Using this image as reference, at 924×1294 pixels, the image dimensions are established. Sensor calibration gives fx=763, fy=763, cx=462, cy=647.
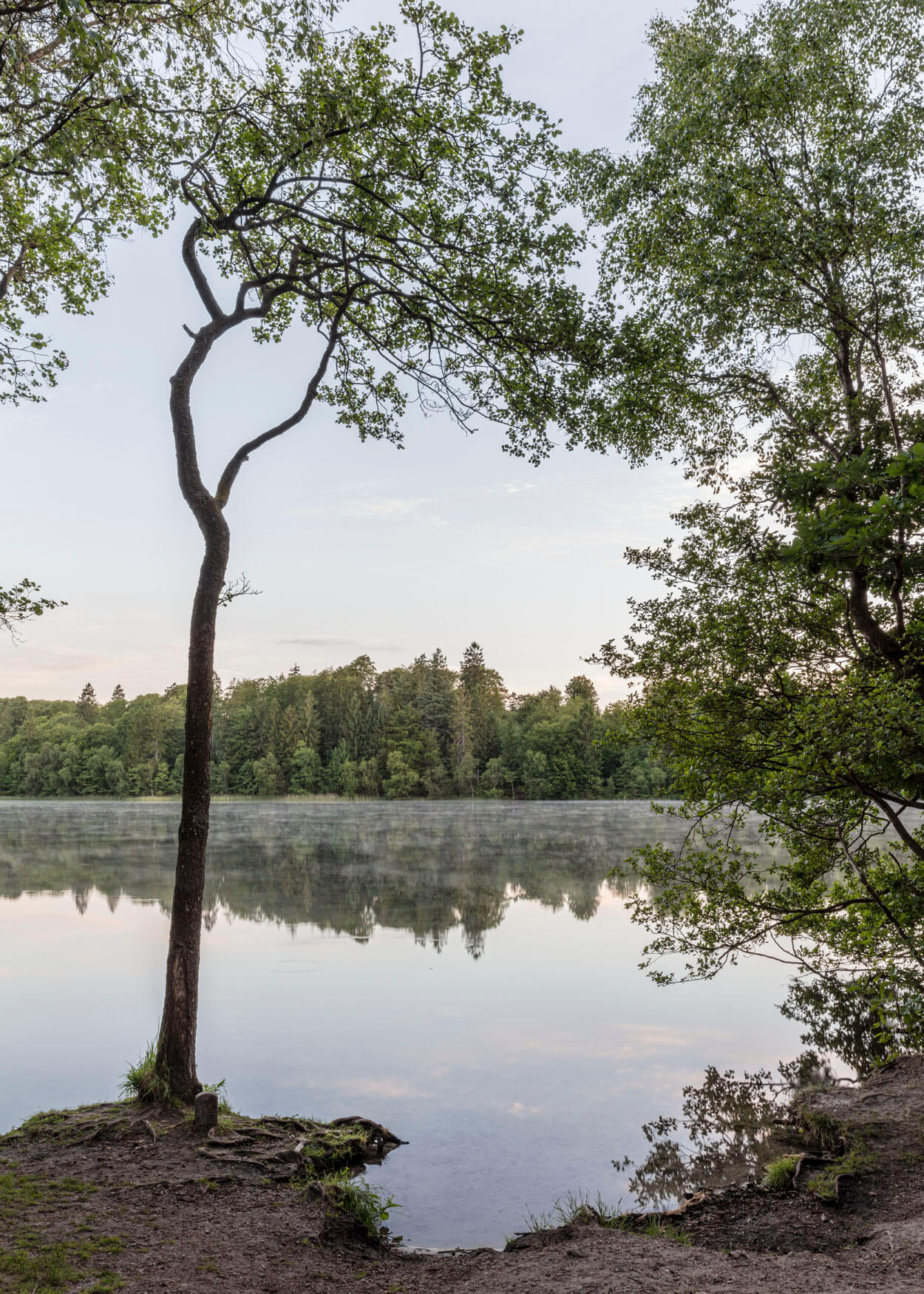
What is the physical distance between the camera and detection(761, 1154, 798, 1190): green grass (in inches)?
250

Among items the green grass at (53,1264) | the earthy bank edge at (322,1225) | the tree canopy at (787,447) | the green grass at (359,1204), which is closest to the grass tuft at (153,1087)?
the earthy bank edge at (322,1225)

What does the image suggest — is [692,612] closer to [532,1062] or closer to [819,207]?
[819,207]

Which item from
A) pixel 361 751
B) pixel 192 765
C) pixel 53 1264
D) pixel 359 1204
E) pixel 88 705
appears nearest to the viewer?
pixel 53 1264

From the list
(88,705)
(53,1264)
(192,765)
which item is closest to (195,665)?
(192,765)

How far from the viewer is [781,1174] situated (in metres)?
6.42

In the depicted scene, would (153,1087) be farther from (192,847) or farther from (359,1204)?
(359,1204)

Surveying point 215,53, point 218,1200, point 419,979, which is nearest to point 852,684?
point 218,1200

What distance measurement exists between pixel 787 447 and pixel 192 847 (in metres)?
7.68

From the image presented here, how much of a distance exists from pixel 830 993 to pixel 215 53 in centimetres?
1571

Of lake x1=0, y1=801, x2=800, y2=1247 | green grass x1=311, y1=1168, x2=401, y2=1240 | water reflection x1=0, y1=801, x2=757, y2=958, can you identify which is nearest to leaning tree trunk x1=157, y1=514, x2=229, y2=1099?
green grass x1=311, y1=1168, x2=401, y2=1240

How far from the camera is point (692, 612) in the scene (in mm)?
9039

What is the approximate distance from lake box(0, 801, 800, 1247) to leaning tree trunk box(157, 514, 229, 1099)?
2.17 meters

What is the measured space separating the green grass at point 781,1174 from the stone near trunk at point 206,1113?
4714 mm

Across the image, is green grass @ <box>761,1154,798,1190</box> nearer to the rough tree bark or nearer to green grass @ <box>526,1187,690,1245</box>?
green grass @ <box>526,1187,690,1245</box>
